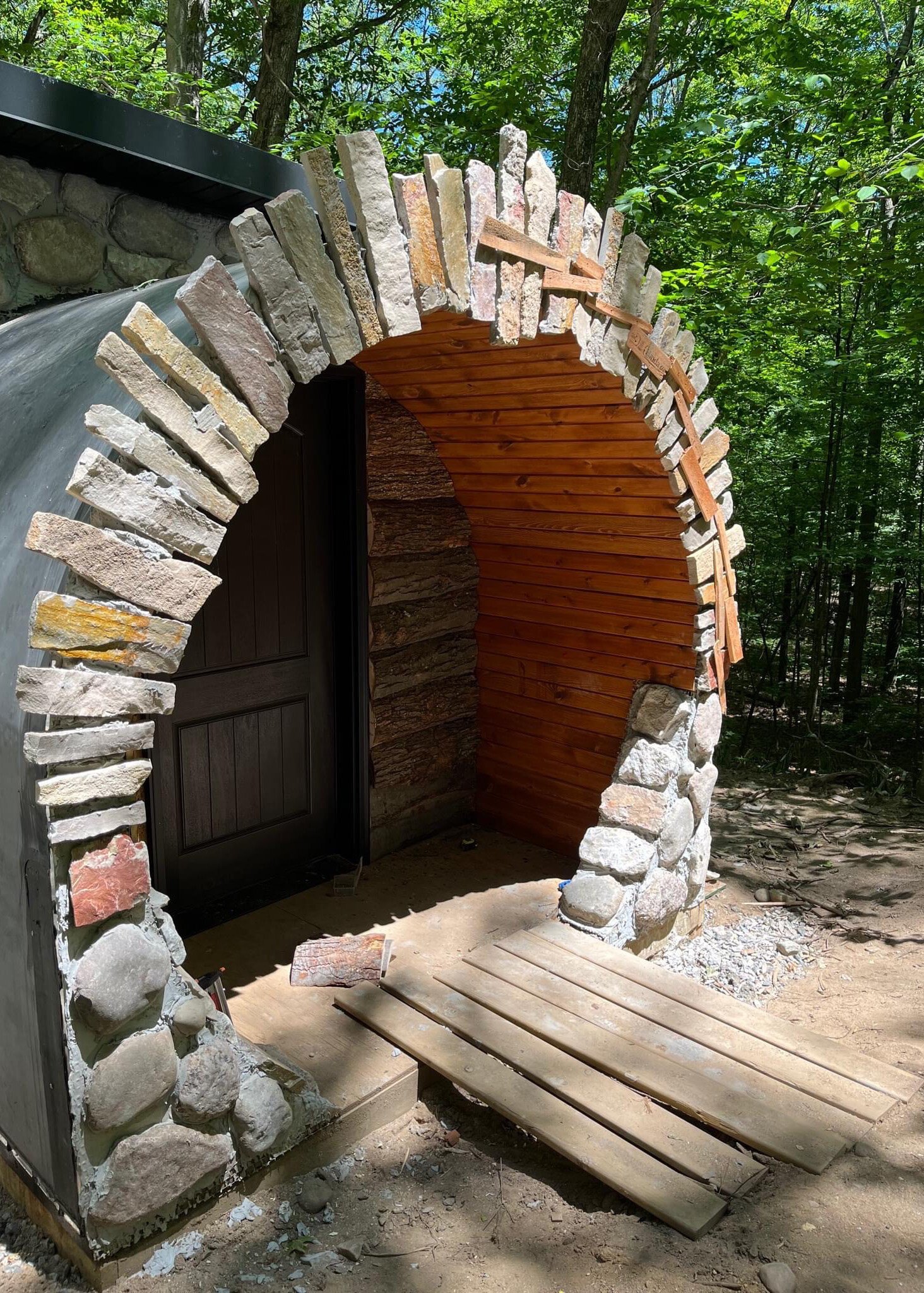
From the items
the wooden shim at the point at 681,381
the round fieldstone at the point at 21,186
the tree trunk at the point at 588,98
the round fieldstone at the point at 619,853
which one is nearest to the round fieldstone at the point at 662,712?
the round fieldstone at the point at 619,853

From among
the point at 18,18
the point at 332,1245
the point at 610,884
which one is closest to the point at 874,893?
the point at 610,884

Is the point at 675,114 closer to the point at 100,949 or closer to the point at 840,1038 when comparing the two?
the point at 840,1038

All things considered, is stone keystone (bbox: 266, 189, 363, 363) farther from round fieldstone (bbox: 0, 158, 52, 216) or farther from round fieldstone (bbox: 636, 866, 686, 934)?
round fieldstone (bbox: 636, 866, 686, 934)

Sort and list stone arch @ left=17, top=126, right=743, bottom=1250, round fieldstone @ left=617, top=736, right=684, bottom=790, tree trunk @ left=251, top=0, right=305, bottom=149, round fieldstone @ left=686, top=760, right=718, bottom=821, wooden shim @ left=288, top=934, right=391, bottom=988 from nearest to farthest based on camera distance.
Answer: stone arch @ left=17, top=126, right=743, bottom=1250 < wooden shim @ left=288, top=934, right=391, bottom=988 < round fieldstone @ left=617, top=736, right=684, bottom=790 < round fieldstone @ left=686, top=760, right=718, bottom=821 < tree trunk @ left=251, top=0, right=305, bottom=149

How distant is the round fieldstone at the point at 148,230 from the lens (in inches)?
130

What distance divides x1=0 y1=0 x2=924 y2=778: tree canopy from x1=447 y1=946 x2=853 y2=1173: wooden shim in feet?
12.6

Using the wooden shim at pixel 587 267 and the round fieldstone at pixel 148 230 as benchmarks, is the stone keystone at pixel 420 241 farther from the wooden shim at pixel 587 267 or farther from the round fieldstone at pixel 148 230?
the round fieldstone at pixel 148 230

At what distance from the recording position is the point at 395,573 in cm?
415

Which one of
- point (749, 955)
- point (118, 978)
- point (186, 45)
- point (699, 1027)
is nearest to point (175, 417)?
point (118, 978)

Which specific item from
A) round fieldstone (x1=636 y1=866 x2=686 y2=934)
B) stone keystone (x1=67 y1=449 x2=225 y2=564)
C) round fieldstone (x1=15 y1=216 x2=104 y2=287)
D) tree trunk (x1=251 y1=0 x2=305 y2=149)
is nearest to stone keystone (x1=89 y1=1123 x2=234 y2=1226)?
stone keystone (x1=67 y1=449 x2=225 y2=564)

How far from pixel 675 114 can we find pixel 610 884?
7984 mm

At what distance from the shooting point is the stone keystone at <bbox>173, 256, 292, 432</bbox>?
184 cm

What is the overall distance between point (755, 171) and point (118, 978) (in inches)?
270

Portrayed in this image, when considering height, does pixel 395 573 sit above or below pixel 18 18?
below
